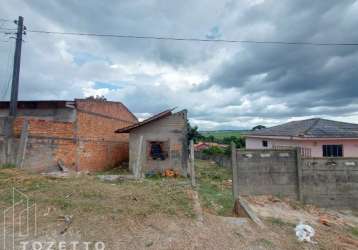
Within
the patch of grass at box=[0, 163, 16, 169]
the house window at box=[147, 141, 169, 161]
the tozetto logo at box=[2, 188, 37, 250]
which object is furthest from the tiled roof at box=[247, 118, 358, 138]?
the patch of grass at box=[0, 163, 16, 169]

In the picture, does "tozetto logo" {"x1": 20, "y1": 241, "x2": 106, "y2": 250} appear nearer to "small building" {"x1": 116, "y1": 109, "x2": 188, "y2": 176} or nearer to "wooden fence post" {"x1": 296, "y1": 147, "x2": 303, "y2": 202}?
"wooden fence post" {"x1": 296, "y1": 147, "x2": 303, "y2": 202}

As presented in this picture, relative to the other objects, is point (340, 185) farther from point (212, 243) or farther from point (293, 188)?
point (212, 243)

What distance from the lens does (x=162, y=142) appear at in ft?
39.8

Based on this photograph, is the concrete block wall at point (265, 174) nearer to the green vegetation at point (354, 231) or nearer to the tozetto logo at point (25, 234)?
the green vegetation at point (354, 231)

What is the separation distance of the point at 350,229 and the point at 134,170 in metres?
9.32

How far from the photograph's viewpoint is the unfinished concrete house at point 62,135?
29.5 feet

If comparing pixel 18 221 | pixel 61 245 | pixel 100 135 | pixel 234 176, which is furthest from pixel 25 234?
pixel 100 135

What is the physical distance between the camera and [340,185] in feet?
21.3

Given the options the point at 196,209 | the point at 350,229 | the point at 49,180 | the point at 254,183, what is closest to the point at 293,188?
the point at 254,183

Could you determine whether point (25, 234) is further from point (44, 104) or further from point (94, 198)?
point (44, 104)

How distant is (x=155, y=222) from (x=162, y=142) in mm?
7920

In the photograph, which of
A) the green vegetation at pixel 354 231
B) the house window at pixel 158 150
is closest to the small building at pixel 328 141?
the house window at pixel 158 150

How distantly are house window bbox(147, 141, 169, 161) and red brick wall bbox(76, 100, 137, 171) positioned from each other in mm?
3206

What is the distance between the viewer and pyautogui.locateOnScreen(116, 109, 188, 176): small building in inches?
469
